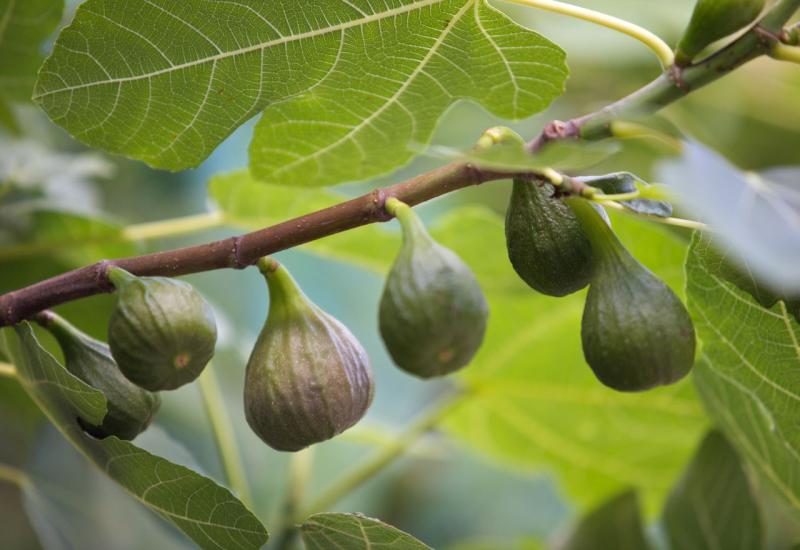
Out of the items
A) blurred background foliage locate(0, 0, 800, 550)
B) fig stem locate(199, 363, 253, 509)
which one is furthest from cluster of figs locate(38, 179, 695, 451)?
fig stem locate(199, 363, 253, 509)

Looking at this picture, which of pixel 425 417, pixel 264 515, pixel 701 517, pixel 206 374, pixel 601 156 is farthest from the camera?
pixel 264 515

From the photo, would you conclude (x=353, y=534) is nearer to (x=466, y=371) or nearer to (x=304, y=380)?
(x=304, y=380)

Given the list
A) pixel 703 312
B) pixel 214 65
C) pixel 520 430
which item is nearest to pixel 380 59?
pixel 214 65

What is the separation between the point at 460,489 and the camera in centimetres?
249

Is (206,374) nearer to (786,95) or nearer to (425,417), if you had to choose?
(425,417)

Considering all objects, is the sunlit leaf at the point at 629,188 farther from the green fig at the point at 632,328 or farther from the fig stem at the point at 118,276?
the fig stem at the point at 118,276

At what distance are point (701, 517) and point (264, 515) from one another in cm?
103

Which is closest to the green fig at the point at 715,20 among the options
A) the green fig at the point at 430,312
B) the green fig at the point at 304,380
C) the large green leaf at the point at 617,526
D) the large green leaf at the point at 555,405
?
the green fig at the point at 430,312

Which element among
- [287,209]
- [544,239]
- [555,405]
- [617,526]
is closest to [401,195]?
[544,239]

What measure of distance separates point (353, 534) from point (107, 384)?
288mm

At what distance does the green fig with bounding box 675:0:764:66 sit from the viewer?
87cm

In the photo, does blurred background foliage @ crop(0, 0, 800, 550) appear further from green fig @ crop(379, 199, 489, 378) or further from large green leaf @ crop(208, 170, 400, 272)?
green fig @ crop(379, 199, 489, 378)

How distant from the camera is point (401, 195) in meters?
0.91

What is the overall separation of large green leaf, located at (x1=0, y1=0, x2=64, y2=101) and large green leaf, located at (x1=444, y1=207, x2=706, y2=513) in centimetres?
66
